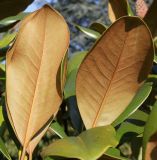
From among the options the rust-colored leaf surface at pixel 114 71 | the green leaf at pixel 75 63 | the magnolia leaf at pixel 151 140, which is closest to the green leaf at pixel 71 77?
the green leaf at pixel 75 63

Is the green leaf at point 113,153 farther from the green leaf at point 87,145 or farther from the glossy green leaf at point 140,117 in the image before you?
the glossy green leaf at point 140,117

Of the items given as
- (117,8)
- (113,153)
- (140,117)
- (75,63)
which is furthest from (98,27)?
(113,153)

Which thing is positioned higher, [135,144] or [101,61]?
[101,61]

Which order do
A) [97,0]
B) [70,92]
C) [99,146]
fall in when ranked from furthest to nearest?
1. [97,0]
2. [70,92]
3. [99,146]

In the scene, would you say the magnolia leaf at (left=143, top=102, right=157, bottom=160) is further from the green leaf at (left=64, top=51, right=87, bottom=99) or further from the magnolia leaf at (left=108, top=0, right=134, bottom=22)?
the magnolia leaf at (left=108, top=0, right=134, bottom=22)

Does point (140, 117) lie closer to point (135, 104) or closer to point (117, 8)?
point (135, 104)

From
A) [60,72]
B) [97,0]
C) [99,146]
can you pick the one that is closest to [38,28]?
[60,72]

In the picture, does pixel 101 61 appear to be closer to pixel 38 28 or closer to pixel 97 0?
pixel 38 28
